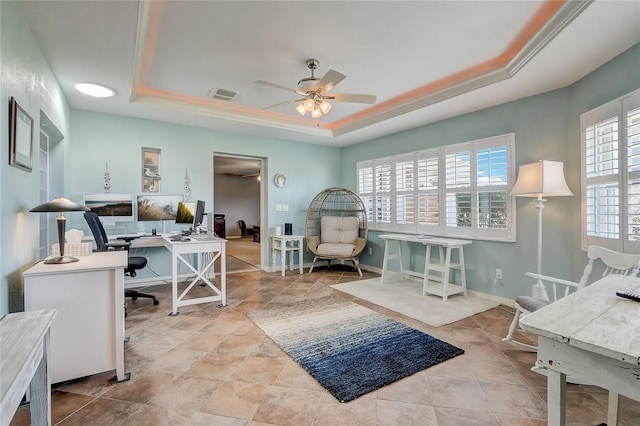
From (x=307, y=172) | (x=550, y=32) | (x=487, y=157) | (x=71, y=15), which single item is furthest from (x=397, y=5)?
(x=307, y=172)

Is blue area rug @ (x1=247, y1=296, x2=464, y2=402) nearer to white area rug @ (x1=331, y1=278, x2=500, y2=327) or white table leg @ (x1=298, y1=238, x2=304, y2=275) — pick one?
white area rug @ (x1=331, y1=278, x2=500, y2=327)

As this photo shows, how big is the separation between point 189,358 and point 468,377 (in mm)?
2044

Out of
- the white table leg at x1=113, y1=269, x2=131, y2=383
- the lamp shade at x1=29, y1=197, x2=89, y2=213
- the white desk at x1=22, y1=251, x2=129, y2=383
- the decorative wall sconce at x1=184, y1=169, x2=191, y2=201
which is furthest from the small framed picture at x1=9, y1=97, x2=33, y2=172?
the decorative wall sconce at x1=184, y1=169, x2=191, y2=201

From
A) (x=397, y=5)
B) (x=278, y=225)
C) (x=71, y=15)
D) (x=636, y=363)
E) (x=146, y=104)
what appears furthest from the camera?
(x=278, y=225)

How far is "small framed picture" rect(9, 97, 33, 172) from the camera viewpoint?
1.78 m

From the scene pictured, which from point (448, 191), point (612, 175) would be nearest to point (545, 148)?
point (612, 175)

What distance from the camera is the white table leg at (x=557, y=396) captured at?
3.32ft

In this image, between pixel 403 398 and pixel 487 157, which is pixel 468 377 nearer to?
pixel 403 398

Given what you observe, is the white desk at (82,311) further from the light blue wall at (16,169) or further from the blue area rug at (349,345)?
the blue area rug at (349,345)

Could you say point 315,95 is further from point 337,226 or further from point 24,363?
point 337,226

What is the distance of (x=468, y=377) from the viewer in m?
2.09

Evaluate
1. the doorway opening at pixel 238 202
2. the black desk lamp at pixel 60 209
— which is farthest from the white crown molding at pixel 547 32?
the doorway opening at pixel 238 202

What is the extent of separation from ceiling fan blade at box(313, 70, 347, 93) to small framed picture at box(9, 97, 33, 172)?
6.96 ft

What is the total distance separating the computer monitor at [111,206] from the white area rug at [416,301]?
3.13 m
